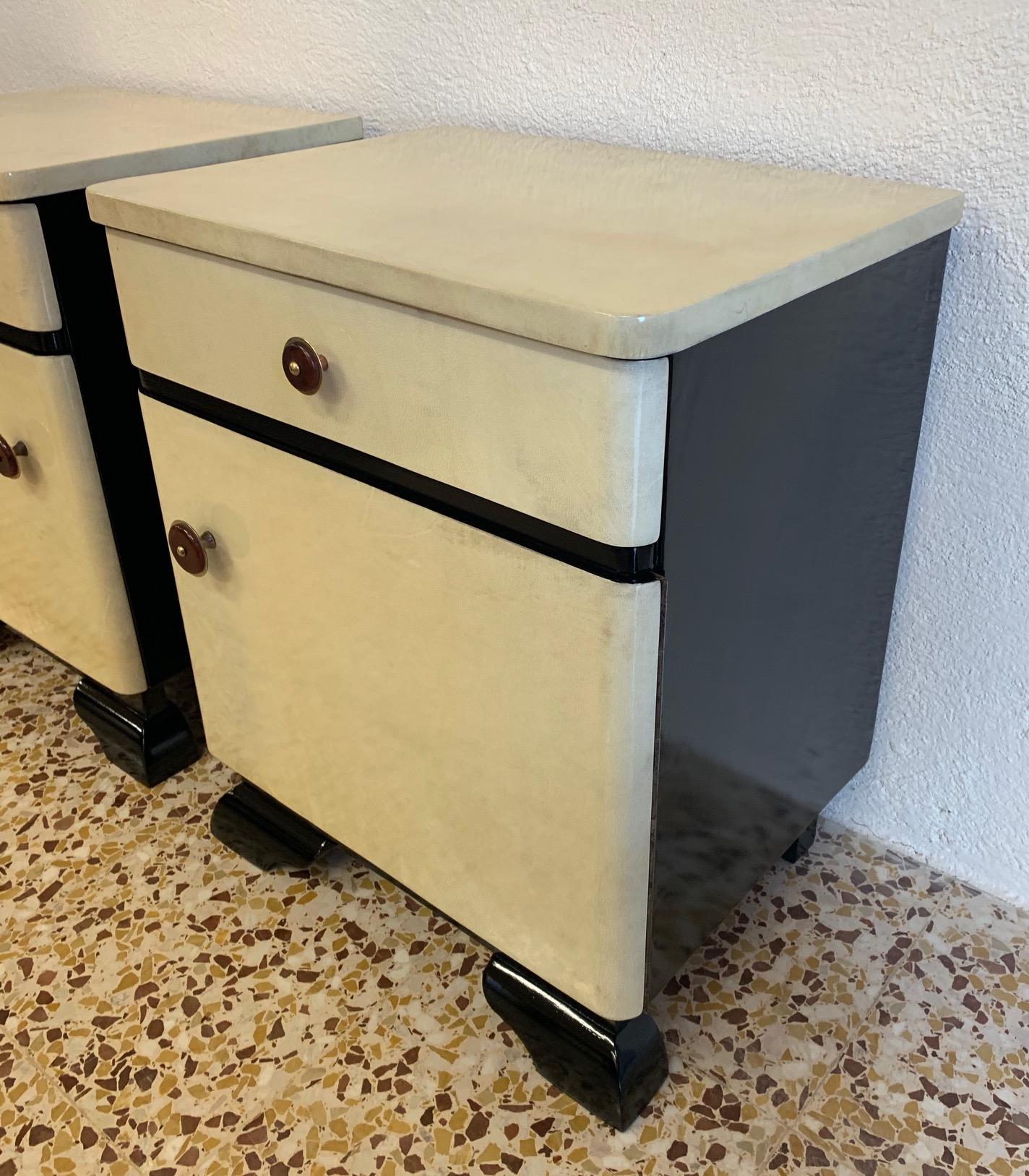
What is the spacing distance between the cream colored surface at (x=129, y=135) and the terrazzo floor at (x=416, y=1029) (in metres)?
0.64

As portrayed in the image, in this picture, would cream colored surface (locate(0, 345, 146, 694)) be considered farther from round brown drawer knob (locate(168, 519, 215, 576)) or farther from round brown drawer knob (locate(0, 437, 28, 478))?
round brown drawer knob (locate(168, 519, 215, 576))

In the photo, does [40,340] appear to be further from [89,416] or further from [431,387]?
[431,387]

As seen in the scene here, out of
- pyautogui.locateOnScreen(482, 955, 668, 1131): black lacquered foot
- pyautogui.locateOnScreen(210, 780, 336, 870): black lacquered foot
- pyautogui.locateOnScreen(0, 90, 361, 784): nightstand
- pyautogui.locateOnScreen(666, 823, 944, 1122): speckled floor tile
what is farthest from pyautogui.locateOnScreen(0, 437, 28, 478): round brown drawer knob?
pyautogui.locateOnScreen(666, 823, 944, 1122): speckled floor tile

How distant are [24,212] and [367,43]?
423mm

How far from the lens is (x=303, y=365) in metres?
0.70

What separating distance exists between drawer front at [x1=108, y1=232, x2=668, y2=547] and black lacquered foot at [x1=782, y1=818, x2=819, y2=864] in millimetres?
568

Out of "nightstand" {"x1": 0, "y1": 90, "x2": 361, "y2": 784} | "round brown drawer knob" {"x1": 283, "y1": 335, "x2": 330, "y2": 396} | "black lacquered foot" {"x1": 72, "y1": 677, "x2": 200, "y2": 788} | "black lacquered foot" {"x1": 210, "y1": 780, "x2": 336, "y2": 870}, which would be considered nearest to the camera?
"round brown drawer knob" {"x1": 283, "y1": 335, "x2": 330, "y2": 396}

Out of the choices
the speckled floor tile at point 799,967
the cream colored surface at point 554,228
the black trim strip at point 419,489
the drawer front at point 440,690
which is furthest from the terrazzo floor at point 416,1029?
the cream colored surface at point 554,228

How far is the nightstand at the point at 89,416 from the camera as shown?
0.91m

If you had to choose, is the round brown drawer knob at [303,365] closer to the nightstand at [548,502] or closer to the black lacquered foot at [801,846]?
the nightstand at [548,502]

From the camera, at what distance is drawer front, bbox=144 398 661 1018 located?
660 millimetres

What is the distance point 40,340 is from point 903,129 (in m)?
0.73

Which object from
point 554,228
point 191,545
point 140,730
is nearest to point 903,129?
point 554,228

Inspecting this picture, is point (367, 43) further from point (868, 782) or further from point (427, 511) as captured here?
point (868, 782)
